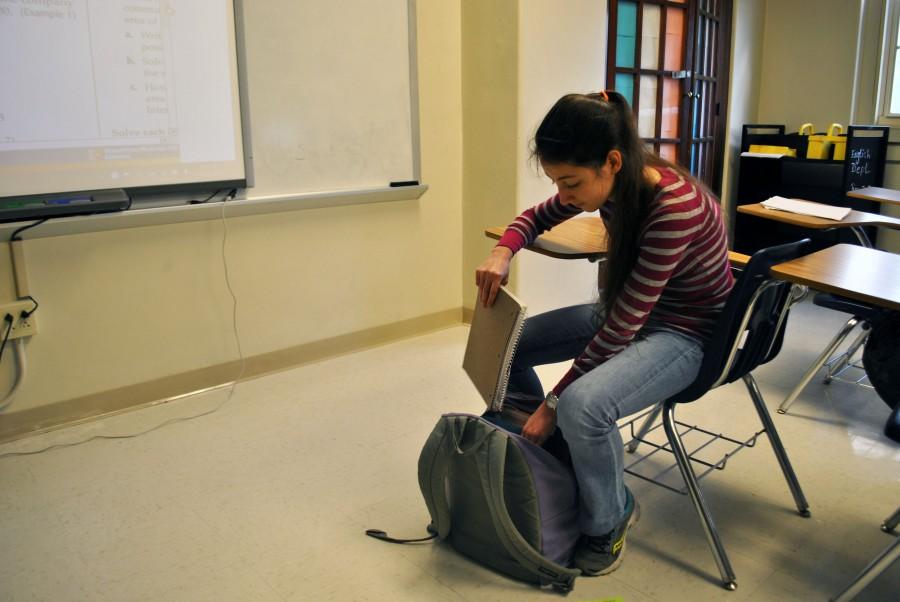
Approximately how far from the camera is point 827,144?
4348 mm

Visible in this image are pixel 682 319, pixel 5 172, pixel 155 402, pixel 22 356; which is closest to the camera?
pixel 682 319

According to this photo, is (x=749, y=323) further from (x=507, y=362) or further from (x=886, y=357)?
(x=507, y=362)

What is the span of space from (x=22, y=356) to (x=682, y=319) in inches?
84.0

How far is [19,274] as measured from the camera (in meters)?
2.47

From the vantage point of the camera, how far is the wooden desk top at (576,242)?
1902 mm

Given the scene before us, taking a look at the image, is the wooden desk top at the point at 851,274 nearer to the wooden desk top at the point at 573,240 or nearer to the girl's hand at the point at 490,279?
the wooden desk top at the point at 573,240

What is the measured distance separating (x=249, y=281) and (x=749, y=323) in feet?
6.58

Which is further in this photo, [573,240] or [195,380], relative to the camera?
[195,380]

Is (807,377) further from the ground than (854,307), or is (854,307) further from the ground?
(854,307)

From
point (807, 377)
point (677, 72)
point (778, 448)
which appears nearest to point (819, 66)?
point (677, 72)

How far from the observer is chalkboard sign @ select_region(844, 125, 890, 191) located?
162 inches

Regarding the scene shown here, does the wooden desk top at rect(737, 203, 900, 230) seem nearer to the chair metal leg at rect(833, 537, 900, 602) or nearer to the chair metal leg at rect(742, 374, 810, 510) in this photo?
the chair metal leg at rect(742, 374, 810, 510)

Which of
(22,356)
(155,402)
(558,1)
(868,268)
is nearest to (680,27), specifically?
(558,1)

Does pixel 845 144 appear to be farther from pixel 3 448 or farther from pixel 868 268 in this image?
pixel 3 448
